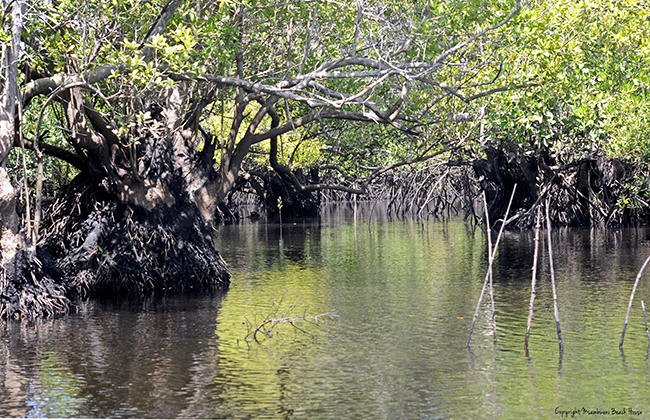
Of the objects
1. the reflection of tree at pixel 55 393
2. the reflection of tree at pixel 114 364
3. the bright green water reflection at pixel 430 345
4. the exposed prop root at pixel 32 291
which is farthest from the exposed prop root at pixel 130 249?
the reflection of tree at pixel 55 393

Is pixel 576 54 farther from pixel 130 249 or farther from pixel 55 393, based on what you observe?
pixel 55 393

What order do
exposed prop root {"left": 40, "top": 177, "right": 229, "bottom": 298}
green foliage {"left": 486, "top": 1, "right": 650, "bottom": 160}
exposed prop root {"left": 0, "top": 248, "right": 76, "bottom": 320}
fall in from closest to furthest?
exposed prop root {"left": 0, "top": 248, "right": 76, "bottom": 320} < green foliage {"left": 486, "top": 1, "right": 650, "bottom": 160} < exposed prop root {"left": 40, "top": 177, "right": 229, "bottom": 298}

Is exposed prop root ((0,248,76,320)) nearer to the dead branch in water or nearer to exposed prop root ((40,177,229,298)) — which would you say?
exposed prop root ((40,177,229,298))

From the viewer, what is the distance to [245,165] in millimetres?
41781

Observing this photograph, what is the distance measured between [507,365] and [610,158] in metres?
21.2

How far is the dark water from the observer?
9109 mm

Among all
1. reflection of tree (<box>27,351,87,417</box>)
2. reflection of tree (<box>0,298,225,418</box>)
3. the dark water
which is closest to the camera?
reflection of tree (<box>27,351,87,417</box>)

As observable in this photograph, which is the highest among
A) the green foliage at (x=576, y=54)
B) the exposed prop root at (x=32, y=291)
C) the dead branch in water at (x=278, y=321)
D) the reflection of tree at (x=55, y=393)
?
the green foliage at (x=576, y=54)

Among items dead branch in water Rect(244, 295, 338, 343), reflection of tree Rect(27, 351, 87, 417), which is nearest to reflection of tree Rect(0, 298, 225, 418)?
reflection of tree Rect(27, 351, 87, 417)

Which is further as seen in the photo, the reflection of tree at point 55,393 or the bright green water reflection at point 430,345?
the bright green water reflection at point 430,345

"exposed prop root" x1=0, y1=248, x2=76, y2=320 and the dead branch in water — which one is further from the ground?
"exposed prop root" x1=0, y1=248, x2=76, y2=320

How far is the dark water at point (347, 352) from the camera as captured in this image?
911cm

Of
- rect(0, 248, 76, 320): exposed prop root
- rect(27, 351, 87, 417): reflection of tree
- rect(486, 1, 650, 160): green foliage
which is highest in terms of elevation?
rect(486, 1, 650, 160): green foliage

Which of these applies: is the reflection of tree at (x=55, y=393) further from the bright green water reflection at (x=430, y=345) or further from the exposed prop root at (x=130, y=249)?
the exposed prop root at (x=130, y=249)
